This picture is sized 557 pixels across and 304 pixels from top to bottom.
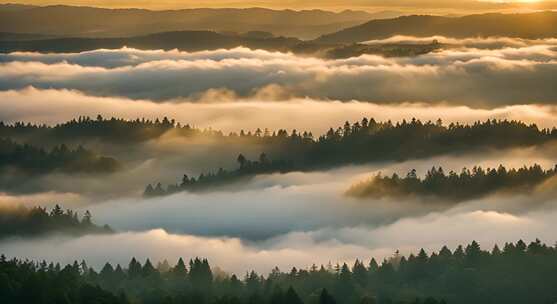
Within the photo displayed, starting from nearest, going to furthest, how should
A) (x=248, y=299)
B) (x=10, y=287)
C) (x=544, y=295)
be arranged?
(x=10, y=287) < (x=248, y=299) < (x=544, y=295)

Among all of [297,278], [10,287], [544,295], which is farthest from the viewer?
[297,278]

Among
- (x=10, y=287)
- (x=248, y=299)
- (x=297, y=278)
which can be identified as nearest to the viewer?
(x=10, y=287)

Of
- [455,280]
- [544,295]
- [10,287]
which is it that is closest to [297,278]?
[455,280]

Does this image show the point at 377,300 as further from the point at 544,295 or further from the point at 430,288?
the point at 544,295

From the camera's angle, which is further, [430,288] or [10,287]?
[430,288]

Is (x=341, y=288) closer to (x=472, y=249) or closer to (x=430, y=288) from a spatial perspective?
(x=430, y=288)

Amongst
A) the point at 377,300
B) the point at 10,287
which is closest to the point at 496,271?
the point at 377,300
